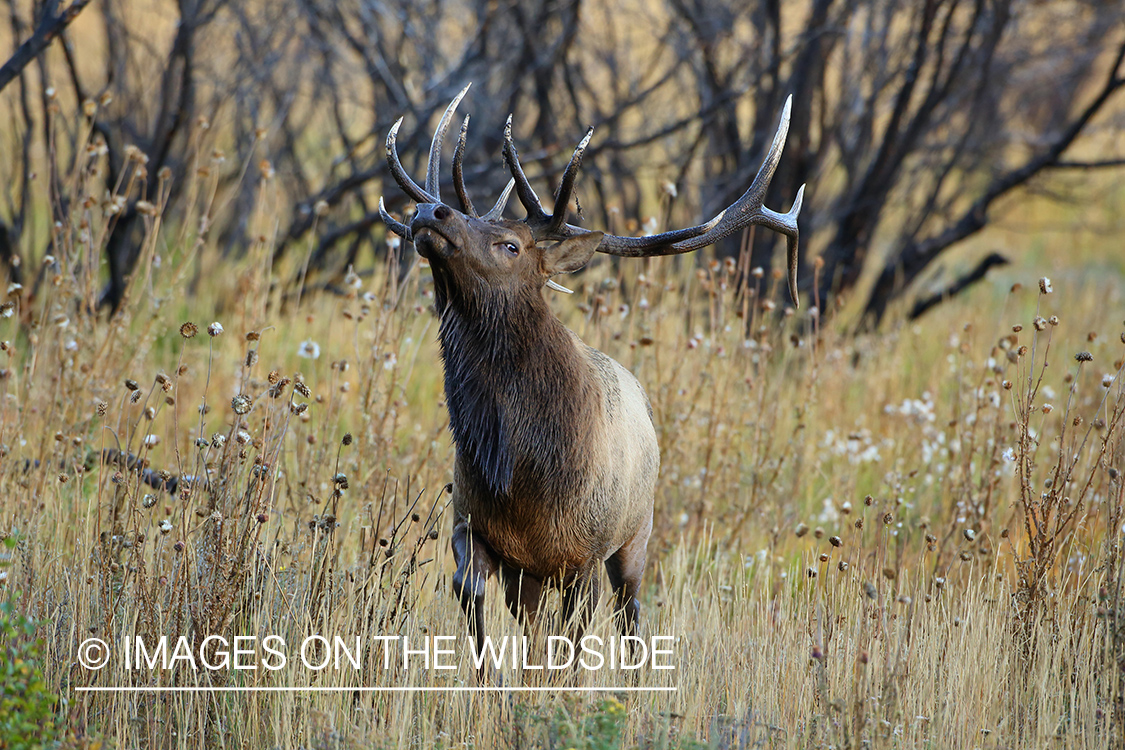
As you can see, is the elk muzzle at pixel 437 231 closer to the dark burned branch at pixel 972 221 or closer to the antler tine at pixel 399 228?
the antler tine at pixel 399 228

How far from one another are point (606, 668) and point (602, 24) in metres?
7.23

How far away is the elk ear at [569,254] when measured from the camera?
3605 millimetres

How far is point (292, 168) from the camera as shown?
395 inches

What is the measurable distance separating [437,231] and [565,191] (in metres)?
0.48

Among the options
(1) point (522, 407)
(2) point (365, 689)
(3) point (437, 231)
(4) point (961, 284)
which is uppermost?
(4) point (961, 284)

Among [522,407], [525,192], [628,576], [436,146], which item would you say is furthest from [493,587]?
[436,146]

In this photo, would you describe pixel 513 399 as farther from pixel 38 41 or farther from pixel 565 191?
pixel 38 41

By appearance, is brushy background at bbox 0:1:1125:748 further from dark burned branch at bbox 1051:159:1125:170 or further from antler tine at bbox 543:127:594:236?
dark burned branch at bbox 1051:159:1125:170

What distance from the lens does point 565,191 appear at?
3537mm

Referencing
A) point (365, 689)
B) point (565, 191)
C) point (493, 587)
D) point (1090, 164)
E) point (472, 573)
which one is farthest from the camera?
point (1090, 164)

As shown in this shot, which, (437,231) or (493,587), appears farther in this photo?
(493,587)

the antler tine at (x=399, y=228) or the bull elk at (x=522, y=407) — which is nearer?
the bull elk at (x=522, y=407)

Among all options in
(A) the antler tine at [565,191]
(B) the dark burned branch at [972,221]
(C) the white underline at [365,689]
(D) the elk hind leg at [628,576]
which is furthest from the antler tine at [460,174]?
(B) the dark burned branch at [972,221]

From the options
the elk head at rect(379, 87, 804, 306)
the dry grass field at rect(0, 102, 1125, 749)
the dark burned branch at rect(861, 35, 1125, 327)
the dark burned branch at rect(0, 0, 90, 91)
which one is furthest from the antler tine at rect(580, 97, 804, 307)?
the dark burned branch at rect(861, 35, 1125, 327)
